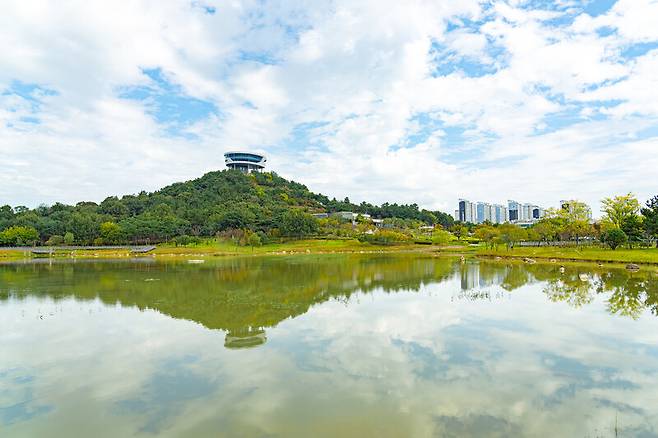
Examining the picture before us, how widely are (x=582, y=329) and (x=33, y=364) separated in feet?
54.5

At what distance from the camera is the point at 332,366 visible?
411 inches

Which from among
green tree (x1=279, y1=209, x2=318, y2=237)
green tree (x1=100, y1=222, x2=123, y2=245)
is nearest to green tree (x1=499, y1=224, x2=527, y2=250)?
green tree (x1=279, y1=209, x2=318, y2=237)

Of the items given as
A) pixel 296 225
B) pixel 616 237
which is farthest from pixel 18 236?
pixel 616 237

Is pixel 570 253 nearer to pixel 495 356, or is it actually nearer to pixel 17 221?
pixel 495 356

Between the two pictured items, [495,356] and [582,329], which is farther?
[582,329]

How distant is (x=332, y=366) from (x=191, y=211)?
90.6 meters

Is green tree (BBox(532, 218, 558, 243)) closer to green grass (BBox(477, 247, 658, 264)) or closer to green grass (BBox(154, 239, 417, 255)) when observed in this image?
green grass (BBox(477, 247, 658, 264))

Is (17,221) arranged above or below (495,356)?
above

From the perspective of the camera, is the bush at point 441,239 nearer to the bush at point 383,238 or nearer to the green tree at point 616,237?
the bush at point 383,238

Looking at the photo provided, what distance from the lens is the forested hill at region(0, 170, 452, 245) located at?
7950cm

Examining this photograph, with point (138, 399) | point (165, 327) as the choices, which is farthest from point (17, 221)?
point (138, 399)

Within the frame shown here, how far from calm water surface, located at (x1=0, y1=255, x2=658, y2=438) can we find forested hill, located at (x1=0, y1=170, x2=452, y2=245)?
62791 mm

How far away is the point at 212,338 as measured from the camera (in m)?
13.2

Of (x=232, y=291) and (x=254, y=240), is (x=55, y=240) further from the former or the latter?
(x=232, y=291)
